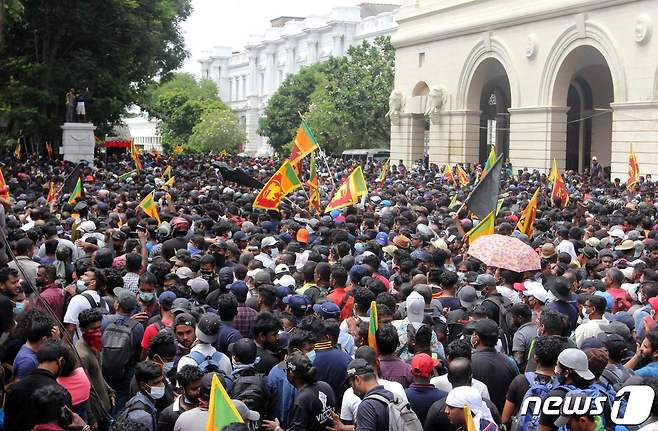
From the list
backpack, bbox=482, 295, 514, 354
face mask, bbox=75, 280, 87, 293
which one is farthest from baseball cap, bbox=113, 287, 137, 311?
backpack, bbox=482, 295, 514, 354

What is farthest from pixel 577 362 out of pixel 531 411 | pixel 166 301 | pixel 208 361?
pixel 166 301

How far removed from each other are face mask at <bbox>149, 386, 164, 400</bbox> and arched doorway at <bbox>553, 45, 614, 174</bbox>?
33896 millimetres

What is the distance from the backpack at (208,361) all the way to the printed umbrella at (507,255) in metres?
3.53

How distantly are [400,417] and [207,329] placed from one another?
1861mm

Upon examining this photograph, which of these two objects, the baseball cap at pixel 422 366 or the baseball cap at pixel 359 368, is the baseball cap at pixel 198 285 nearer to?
the baseball cap at pixel 359 368

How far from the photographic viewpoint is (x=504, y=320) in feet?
27.8

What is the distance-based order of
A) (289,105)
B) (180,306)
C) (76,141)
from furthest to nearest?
(289,105)
(76,141)
(180,306)

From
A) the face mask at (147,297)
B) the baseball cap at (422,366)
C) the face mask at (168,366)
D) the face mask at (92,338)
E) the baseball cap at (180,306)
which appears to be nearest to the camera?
the baseball cap at (422,366)

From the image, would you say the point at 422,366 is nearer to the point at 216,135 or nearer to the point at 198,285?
the point at 198,285

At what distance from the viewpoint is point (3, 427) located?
226 inches

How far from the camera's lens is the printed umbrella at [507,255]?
9.40 meters

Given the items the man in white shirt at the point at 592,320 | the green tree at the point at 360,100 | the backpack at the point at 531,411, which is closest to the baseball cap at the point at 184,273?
the man in white shirt at the point at 592,320

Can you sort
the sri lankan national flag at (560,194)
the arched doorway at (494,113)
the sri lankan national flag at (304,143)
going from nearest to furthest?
the sri lankan national flag at (304,143) → the sri lankan national flag at (560,194) → the arched doorway at (494,113)

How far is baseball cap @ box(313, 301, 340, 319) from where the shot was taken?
7.81 metres
